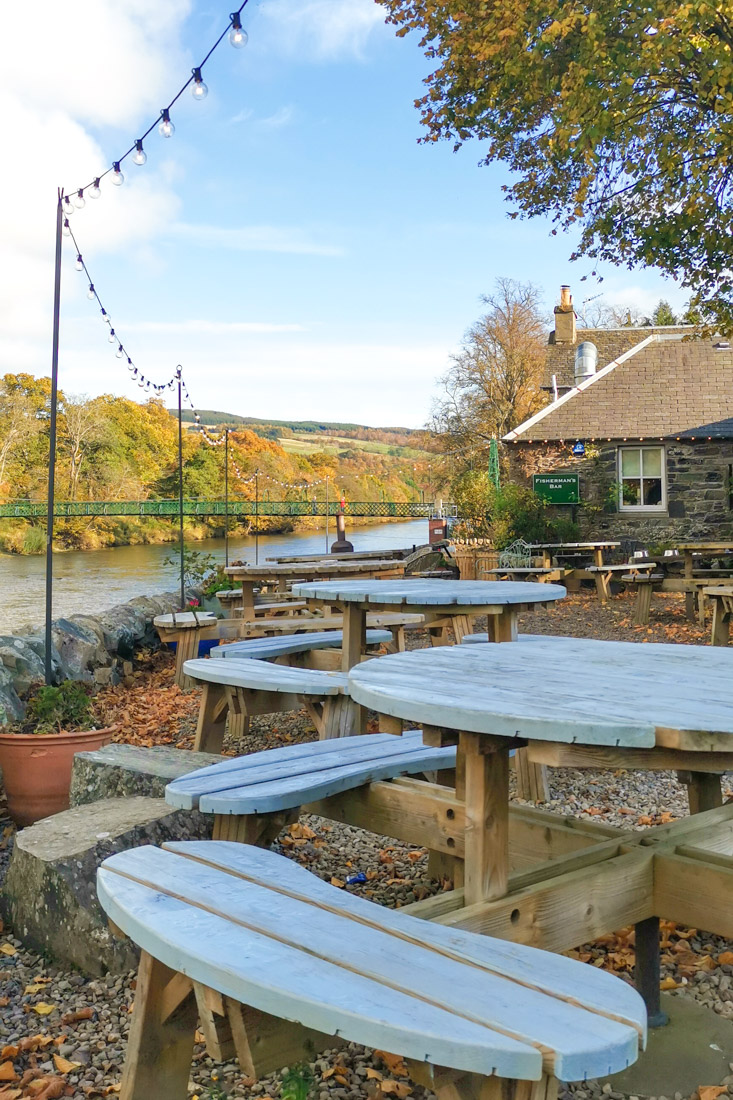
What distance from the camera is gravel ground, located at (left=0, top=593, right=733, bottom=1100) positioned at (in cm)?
193

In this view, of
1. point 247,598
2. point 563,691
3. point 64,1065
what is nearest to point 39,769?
point 64,1065

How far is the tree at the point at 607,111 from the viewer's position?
782cm

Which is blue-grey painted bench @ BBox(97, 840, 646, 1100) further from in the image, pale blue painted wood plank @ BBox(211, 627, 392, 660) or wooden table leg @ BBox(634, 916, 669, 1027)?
pale blue painted wood plank @ BBox(211, 627, 392, 660)

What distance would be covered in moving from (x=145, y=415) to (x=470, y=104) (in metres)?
26.3

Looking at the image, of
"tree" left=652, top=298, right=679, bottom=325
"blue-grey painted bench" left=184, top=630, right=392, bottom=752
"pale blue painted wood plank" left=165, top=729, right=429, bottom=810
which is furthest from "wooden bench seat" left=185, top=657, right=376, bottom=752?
"tree" left=652, top=298, right=679, bottom=325

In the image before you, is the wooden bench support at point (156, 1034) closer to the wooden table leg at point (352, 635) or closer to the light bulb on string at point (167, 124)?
the wooden table leg at point (352, 635)

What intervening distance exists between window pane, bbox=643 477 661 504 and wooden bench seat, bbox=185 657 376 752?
12.2 meters

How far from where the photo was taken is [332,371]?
28.9 meters

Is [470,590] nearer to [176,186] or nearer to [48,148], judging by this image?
[48,148]

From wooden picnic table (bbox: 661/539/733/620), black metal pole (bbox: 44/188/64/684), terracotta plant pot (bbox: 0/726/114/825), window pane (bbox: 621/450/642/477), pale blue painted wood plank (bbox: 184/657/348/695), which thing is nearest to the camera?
pale blue painted wood plank (bbox: 184/657/348/695)

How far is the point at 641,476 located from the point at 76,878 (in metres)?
13.9

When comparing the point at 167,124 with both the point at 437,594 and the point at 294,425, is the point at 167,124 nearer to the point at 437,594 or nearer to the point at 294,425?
the point at 437,594

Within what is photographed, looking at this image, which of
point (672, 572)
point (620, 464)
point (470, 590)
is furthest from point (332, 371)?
point (470, 590)

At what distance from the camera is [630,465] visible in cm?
1516
